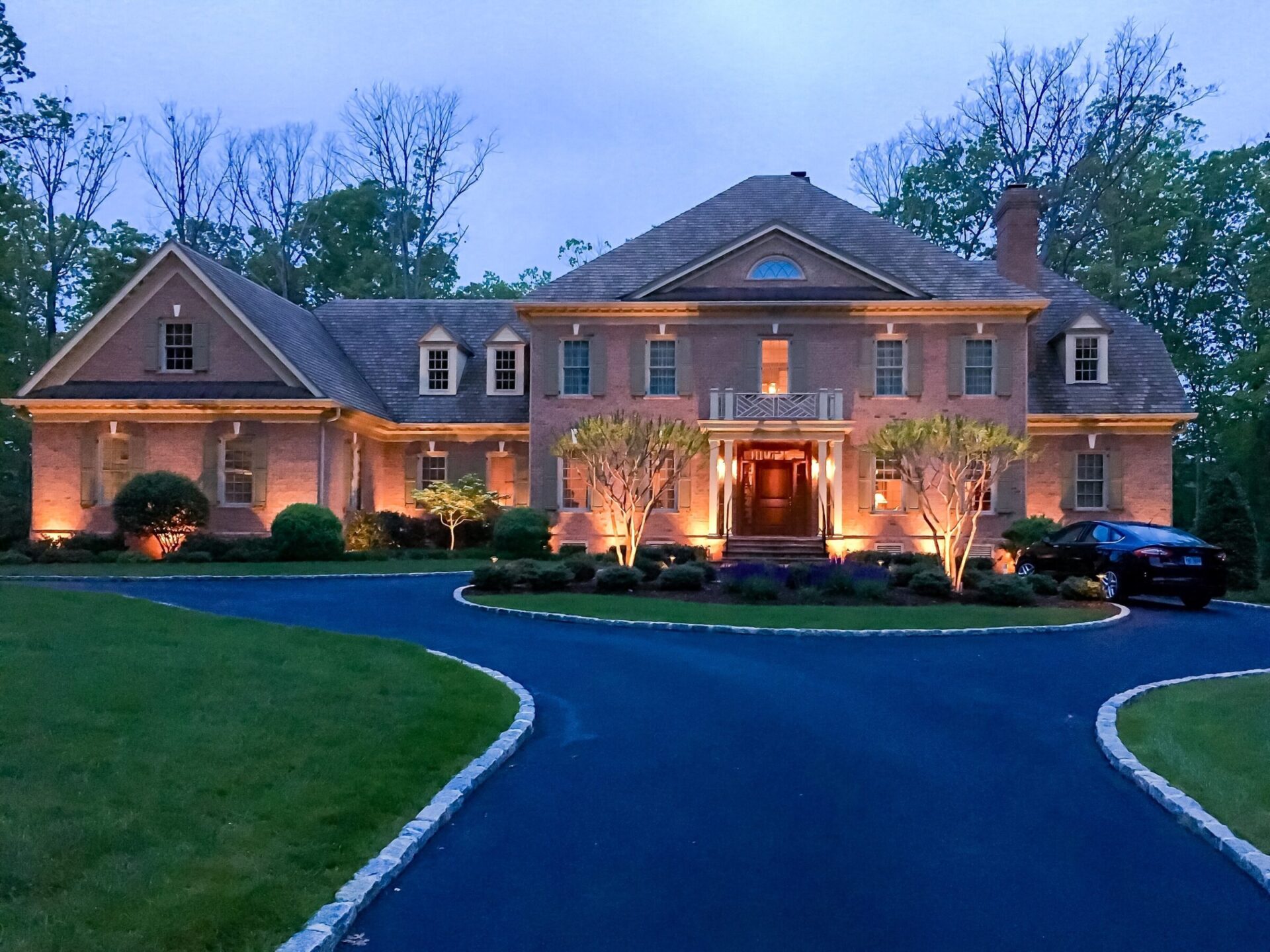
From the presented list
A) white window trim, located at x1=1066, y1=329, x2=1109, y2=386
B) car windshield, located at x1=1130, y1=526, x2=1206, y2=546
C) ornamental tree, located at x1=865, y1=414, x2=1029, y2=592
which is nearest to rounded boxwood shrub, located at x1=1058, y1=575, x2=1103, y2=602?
car windshield, located at x1=1130, y1=526, x2=1206, y2=546

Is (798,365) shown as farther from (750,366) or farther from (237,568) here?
(237,568)

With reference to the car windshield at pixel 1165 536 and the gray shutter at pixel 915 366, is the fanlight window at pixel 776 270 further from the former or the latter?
the car windshield at pixel 1165 536

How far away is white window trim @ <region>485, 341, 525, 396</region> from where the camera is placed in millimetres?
31250

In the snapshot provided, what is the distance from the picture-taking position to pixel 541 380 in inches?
1134

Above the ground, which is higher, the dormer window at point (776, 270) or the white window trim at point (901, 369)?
the dormer window at point (776, 270)

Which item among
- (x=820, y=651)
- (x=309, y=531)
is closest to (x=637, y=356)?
(x=309, y=531)

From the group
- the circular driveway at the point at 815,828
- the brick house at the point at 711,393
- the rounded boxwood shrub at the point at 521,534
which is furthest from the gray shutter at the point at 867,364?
the circular driveway at the point at 815,828

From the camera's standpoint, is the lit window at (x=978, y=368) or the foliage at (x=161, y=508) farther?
the lit window at (x=978, y=368)

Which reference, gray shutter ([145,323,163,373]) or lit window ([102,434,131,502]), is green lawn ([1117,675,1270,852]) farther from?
lit window ([102,434,131,502])

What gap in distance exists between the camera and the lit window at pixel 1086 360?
29828 millimetres

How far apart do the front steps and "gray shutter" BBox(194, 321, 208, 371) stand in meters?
15.0

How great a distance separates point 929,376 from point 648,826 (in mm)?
24070

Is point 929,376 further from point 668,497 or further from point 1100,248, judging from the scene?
point 1100,248

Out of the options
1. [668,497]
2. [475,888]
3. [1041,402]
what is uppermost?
[1041,402]
